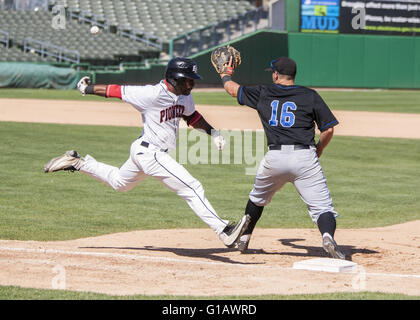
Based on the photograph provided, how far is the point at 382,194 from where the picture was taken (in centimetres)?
1128

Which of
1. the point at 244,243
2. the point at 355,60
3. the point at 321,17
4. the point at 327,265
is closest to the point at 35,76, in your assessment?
the point at 321,17

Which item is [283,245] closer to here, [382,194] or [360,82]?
[382,194]

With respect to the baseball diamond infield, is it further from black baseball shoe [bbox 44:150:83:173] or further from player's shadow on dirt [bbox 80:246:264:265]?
black baseball shoe [bbox 44:150:83:173]

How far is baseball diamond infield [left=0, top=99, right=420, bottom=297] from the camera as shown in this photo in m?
5.59

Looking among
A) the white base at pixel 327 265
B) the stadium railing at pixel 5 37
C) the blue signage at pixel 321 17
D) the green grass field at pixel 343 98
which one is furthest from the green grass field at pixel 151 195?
the blue signage at pixel 321 17

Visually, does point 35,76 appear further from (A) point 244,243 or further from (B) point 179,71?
(B) point 179,71

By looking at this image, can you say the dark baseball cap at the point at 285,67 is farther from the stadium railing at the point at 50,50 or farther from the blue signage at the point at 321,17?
the blue signage at the point at 321,17

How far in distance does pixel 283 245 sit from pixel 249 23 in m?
30.0

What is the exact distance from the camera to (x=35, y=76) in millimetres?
30578

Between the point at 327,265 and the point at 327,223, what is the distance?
40cm

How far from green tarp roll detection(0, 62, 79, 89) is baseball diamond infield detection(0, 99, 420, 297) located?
2309 centimetres

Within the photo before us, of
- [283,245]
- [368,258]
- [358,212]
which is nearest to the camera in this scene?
[368,258]

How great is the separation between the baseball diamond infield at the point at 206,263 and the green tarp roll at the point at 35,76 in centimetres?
2309
